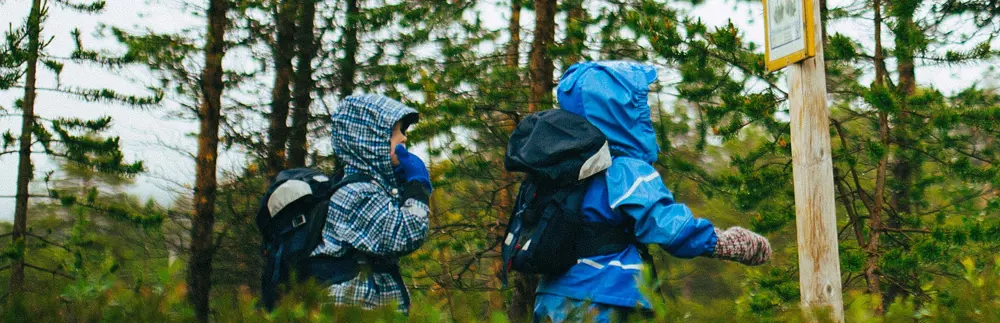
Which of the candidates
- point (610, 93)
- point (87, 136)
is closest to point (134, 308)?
point (610, 93)

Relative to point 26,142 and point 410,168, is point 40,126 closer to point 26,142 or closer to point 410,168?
point 26,142

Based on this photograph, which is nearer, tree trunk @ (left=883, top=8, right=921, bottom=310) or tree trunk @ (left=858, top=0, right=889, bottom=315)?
tree trunk @ (left=883, top=8, right=921, bottom=310)

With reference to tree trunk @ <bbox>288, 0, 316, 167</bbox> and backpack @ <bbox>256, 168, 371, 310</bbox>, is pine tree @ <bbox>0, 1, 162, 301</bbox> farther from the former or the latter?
backpack @ <bbox>256, 168, 371, 310</bbox>

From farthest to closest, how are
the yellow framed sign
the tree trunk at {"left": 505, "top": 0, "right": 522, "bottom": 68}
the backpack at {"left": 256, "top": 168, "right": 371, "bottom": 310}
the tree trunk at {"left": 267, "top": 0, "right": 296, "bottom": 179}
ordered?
the tree trunk at {"left": 267, "top": 0, "right": 296, "bottom": 179}
the tree trunk at {"left": 505, "top": 0, "right": 522, "bottom": 68}
the backpack at {"left": 256, "top": 168, "right": 371, "bottom": 310}
the yellow framed sign

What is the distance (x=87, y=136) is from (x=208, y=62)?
1361 mm

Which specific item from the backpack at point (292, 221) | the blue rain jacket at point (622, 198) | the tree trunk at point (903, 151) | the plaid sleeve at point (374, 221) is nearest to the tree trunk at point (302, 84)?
the backpack at point (292, 221)

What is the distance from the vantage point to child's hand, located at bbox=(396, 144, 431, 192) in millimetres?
4123

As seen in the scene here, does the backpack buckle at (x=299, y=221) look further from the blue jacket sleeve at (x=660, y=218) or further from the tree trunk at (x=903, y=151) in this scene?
the tree trunk at (x=903, y=151)

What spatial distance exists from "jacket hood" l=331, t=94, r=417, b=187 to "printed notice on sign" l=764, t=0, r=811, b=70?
1698mm

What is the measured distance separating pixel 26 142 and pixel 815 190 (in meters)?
7.47

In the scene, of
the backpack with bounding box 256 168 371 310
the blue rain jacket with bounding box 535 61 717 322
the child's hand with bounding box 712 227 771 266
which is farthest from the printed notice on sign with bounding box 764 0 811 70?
the backpack with bounding box 256 168 371 310

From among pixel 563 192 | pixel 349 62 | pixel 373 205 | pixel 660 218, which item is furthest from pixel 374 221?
pixel 349 62

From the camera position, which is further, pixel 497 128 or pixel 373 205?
pixel 497 128

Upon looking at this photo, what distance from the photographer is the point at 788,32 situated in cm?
363
